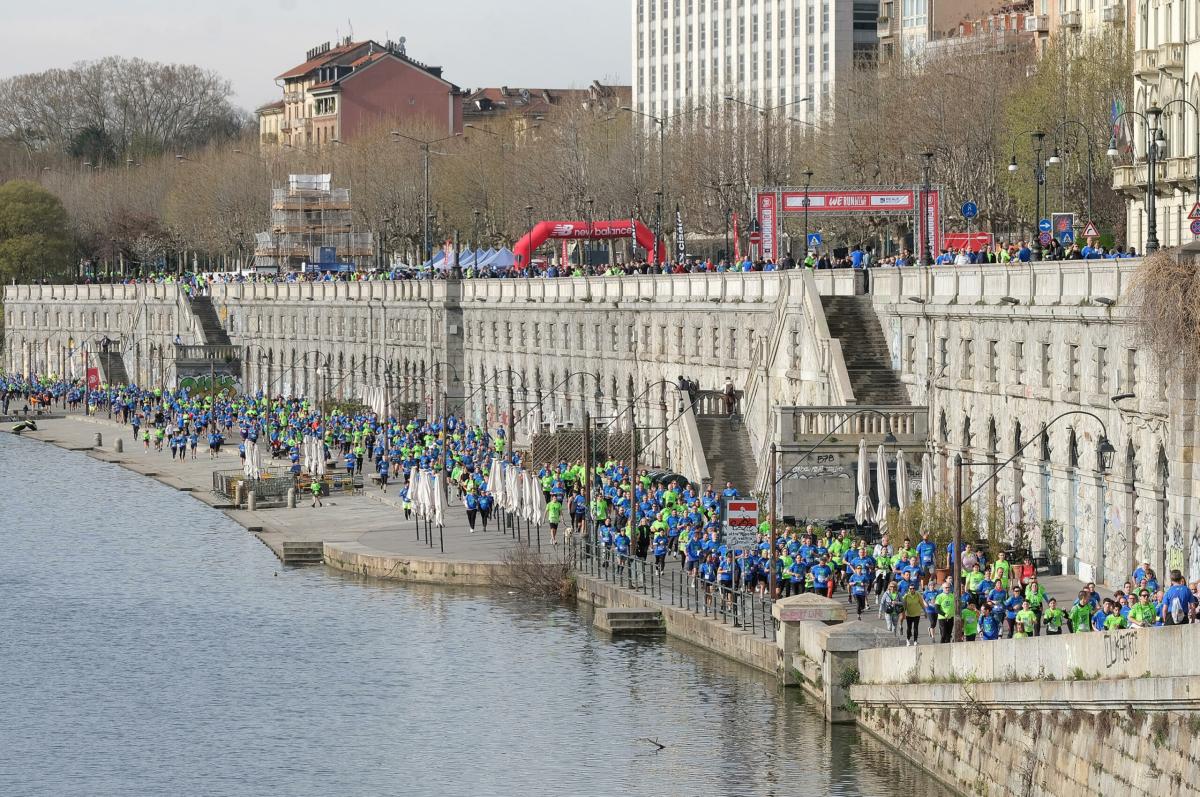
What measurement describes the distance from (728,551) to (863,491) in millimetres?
6361

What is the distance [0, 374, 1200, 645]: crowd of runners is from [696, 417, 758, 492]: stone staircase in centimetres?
184

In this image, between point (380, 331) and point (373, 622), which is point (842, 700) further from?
point (380, 331)

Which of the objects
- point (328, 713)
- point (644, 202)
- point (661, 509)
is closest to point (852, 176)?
point (644, 202)

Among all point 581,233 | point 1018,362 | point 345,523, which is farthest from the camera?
point 581,233

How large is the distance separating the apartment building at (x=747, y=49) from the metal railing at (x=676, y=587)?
292ft

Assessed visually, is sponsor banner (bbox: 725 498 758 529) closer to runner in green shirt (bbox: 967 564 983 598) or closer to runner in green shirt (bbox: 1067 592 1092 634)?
runner in green shirt (bbox: 967 564 983 598)

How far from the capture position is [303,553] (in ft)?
245

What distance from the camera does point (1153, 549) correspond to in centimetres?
5150

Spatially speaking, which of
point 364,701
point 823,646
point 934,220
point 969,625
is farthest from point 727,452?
point 969,625

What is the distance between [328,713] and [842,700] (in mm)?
12043

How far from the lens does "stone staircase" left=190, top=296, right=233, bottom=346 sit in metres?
159

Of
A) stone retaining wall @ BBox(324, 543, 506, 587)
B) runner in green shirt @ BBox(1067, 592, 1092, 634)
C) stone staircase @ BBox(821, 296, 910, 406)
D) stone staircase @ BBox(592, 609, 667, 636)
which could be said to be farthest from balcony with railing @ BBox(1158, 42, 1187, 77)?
runner in green shirt @ BBox(1067, 592, 1092, 634)

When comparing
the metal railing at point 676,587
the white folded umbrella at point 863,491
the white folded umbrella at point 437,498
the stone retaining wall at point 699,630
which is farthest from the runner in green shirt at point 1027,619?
the white folded umbrella at point 437,498

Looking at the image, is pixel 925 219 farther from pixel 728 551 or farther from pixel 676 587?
pixel 728 551
